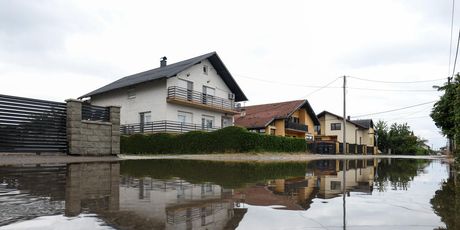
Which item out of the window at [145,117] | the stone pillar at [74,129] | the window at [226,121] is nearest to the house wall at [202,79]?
the window at [226,121]

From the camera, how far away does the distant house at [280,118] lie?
4059 cm

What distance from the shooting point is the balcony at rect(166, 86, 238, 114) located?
30105 mm

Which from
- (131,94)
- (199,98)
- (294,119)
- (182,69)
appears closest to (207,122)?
(199,98)

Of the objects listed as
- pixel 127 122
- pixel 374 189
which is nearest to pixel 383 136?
pixel 127 122

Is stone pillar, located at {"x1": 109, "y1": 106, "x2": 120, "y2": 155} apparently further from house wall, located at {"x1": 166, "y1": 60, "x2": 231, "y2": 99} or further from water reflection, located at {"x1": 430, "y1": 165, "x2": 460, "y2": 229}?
house wall, located at {"x1": 166, "y1": 60, "x2": 231, "y2": 99}

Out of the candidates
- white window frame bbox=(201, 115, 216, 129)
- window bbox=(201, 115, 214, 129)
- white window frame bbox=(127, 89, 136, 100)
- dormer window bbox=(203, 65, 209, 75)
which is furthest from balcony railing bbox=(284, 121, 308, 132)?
white window frame bbox=(127, 89, 136, 100)

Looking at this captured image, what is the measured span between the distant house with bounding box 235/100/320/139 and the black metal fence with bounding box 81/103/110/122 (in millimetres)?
24702

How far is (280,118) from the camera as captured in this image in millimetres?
41000

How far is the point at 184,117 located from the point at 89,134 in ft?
62.1

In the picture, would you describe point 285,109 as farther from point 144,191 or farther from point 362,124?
point 144,191

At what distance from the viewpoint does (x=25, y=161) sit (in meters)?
10.6

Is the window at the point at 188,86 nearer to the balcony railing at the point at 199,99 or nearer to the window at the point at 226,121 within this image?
the balcony railing at the point at 199,99

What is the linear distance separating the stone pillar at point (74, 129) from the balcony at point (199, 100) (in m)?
16.5

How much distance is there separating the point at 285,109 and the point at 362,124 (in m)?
31.7
